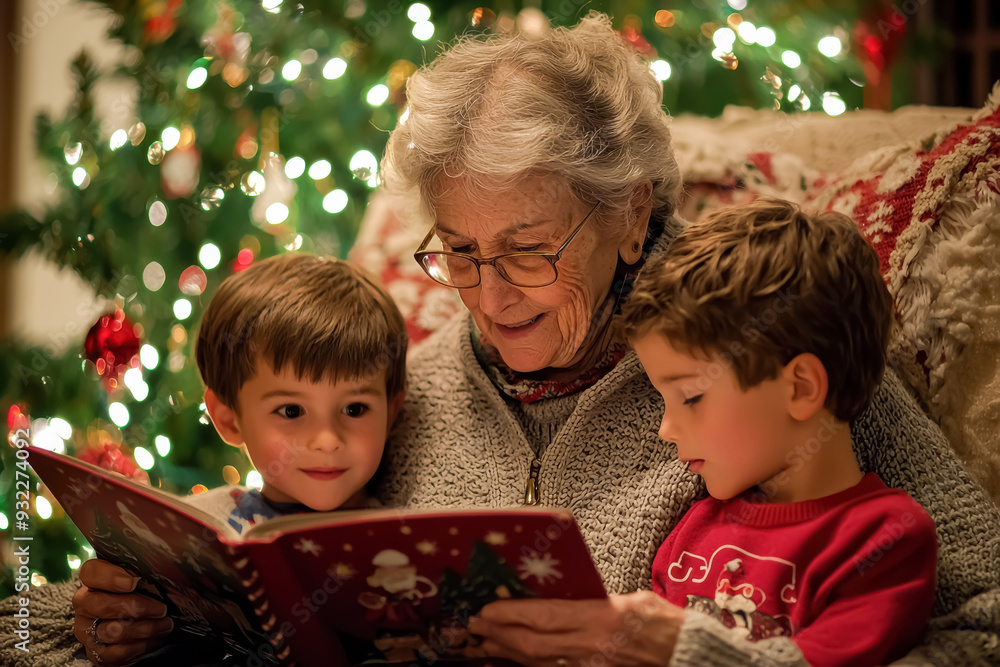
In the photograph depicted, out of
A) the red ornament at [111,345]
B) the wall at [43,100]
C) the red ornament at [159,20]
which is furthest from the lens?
the wall at [43,100]

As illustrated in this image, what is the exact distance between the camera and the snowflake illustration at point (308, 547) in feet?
3.08

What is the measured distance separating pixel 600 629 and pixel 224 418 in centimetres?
81

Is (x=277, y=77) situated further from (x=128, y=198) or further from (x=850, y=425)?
(x=850, y=425)

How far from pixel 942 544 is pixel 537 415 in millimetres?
621

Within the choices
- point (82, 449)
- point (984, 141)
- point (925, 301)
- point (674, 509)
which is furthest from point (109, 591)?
point (984, 141)

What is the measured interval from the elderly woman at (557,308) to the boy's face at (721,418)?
0.53 ft

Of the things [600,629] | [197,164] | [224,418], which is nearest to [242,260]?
[197,164]

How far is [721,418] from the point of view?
1.00 m

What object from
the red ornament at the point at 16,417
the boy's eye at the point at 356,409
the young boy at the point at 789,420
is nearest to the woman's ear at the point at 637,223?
the young boy at the point at 789,420

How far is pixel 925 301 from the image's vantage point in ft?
3.94

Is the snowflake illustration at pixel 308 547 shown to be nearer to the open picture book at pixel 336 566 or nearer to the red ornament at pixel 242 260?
the open picture book at pixel 336 566

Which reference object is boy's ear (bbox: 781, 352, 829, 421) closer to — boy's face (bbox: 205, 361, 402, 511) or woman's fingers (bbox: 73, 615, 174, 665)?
boy's face (bbox: 205, 361, 402, 511)

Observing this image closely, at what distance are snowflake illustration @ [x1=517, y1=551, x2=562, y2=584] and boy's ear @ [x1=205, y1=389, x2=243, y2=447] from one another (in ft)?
2.30

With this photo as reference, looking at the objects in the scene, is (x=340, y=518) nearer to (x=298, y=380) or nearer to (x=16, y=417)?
(x=298, y=380)
